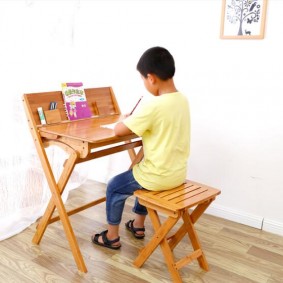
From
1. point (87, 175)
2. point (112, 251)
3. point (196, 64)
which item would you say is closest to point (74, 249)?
point (112, 251)

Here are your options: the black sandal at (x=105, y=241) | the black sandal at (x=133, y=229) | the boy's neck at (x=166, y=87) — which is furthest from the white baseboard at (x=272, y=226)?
the boy's neck at (x=166, y=87)

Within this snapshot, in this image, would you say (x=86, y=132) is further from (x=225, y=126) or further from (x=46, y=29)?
(x=46, y=29)

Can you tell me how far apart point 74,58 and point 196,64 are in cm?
118

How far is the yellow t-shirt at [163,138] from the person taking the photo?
171 cm

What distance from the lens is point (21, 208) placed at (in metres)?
2.34

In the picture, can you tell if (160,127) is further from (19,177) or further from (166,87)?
(19,177)

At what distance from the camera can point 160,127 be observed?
174 cm

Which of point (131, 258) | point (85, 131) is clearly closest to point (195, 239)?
point (131, 258)

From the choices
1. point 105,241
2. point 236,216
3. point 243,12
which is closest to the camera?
point 105,241

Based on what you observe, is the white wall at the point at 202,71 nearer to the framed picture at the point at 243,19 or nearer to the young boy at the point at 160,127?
the framed picture at the point at 243,19

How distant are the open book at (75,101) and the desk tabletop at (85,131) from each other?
0.06 meters

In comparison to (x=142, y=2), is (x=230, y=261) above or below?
below

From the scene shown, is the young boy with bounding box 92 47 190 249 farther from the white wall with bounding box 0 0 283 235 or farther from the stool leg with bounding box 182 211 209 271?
the white wall with bounding box 0 0 283 235

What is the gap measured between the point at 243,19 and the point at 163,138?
1083 millimetres
